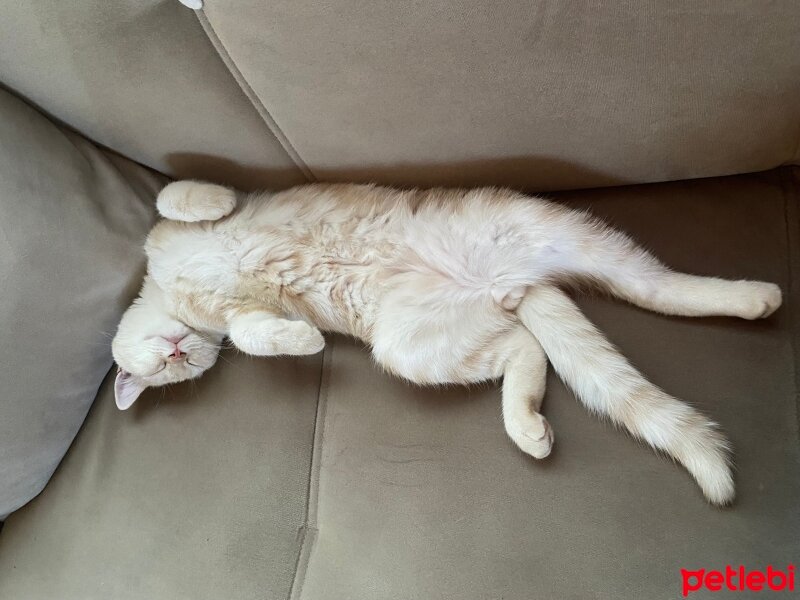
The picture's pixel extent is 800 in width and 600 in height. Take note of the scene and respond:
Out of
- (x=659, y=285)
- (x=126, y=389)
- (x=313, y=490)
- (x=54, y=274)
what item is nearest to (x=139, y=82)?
(x=54, y=274)

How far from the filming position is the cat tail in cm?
104

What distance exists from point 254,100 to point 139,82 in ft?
0.78

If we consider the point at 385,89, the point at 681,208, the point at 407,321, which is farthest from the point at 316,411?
the point at 681,208

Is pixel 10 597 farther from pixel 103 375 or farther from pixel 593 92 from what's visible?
pixel 593 92

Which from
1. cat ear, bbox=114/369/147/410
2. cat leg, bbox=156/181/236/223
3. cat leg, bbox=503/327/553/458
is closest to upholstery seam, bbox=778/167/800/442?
cat leg, bbox=503/327/553/458

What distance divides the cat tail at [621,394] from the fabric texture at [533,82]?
0.33 meters

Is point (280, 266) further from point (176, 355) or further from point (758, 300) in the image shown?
point (758, 300)

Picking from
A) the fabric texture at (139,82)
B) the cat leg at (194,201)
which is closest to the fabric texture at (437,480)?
the cat leg at (194,201)

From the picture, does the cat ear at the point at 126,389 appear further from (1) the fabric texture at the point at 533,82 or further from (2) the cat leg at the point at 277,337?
(1) the fabric texture at the point at 533,82

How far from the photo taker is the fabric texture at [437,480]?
41.1 inches

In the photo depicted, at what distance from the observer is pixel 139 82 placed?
119 cm

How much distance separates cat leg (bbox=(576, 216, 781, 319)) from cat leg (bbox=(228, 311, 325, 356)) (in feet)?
2.06

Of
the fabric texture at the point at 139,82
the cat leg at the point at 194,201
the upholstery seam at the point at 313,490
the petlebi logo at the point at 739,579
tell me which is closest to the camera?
the petlebi logo at the point at 739,579

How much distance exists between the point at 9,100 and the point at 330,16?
75 cm
